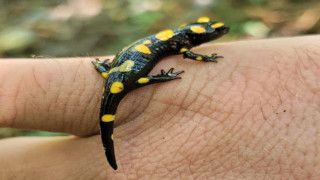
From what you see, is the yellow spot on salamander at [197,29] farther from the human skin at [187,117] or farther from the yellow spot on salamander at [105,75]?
the yellow spot on salamander at [105,75]

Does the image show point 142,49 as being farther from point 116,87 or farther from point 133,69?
point 116,87

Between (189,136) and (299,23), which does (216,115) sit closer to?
(189,136)

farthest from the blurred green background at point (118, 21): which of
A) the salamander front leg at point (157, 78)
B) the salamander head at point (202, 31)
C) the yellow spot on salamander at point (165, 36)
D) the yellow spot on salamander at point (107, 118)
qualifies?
the yellow spot on salamander at point (107, 118)

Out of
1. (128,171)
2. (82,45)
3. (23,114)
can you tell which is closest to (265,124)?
(128,171)

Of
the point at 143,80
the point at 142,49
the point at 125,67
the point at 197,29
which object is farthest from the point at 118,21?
the point at 143,80

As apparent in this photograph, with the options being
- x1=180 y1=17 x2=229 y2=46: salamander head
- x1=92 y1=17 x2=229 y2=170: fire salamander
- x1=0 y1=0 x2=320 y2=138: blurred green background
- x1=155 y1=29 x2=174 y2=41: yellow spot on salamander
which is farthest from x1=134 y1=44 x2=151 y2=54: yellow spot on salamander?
x1=0 y1=0 x2=320 y2=138: blurred green background

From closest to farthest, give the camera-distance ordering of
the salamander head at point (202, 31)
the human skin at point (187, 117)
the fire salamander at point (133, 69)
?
the human skin at point (187, 117)
the fire salamander at point (133, 69)
the salamander head at point (202, 31)
